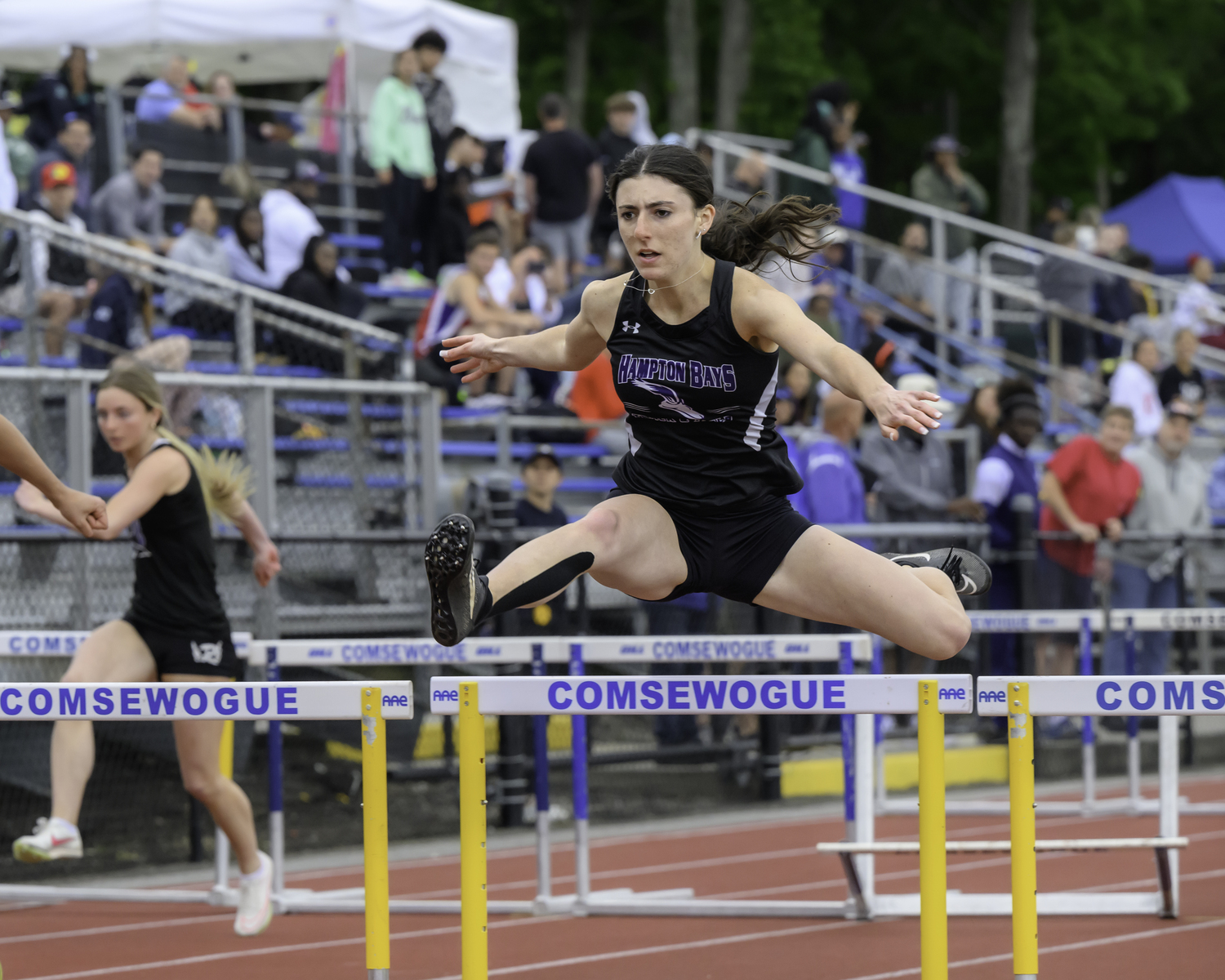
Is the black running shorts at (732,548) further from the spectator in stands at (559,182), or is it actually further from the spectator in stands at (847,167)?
the spectator in stands at (847,167)

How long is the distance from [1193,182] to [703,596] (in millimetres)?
20973

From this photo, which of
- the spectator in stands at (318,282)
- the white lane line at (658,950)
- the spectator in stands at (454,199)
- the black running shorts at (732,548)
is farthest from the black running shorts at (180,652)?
the spectator in stands at (454,199)

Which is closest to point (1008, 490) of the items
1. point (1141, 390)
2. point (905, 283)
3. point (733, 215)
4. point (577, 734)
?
point (1141, 390)

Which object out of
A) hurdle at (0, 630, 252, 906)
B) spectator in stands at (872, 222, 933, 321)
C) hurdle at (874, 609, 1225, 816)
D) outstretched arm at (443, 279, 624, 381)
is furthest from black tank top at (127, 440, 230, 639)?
spectator in stands at (872, 222, 933, 321)

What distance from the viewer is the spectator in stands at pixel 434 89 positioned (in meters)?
15.4

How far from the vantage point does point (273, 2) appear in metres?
18.7

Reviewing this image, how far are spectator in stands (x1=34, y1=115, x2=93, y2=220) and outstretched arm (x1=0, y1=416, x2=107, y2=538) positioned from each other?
8.59 m

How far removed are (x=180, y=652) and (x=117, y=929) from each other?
1509mm

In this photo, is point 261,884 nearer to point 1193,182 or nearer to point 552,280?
point 552,280

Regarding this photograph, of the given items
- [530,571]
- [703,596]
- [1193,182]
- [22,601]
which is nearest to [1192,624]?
[703,596]

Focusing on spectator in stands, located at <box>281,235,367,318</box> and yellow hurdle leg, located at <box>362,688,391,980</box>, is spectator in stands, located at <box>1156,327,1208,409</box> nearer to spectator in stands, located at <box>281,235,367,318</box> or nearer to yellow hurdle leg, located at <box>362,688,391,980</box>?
spectator in stands, located at <box>281,235,367,318</box>

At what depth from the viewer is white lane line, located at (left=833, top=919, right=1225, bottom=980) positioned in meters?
6.45

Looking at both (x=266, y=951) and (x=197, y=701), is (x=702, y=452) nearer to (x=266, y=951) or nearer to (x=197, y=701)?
(x=197, y=701)

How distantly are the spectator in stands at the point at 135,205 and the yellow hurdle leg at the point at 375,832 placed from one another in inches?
361
